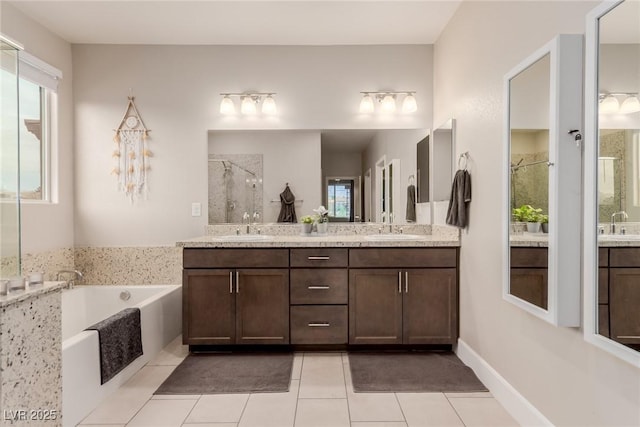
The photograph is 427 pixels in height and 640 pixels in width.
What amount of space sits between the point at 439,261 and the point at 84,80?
3.46 m

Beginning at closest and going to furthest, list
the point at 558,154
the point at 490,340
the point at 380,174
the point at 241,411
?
the point at 558,154 < the point at 241,411 < the point at 490,340 < the point at 380,174

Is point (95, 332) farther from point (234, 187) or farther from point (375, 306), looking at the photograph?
point (375, 306)

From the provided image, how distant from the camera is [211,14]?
2816 mm

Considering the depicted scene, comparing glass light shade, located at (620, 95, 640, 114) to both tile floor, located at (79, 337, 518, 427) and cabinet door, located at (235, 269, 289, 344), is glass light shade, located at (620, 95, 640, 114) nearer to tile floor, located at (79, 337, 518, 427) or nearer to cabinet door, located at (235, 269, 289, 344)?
tile floor, located at (79, 337, 518, 427)

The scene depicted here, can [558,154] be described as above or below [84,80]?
below

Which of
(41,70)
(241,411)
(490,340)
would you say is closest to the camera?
(241,411)

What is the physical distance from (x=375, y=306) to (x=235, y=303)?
1.05 m

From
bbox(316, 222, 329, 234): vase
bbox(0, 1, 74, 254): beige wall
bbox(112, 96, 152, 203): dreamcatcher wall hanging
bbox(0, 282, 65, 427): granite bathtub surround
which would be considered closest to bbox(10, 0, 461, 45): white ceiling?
bbox(0, 1, 74, 254): beige wall

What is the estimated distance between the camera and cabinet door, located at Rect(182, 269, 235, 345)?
108 inches

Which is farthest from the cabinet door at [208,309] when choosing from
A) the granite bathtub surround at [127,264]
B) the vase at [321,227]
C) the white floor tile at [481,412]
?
the white floor tile at [481,412]

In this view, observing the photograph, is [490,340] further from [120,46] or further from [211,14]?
[120,46]

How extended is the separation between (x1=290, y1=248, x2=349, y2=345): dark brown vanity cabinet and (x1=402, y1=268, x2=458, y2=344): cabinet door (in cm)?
46

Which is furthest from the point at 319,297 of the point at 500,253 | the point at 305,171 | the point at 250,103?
the point at 250,103

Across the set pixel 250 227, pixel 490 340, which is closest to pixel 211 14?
pixel 250 227
